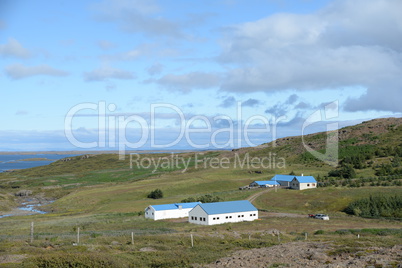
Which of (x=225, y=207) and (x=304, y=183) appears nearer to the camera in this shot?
(x=225, y=207)

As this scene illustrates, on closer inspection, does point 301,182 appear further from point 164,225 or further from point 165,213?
point 164,225

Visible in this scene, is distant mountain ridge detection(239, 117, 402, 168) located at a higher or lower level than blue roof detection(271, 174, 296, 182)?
higher

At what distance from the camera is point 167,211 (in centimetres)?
6512

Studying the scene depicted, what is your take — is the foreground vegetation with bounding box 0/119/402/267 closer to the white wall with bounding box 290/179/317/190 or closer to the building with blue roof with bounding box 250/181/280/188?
the white wall with bounding box 290/179/317/190

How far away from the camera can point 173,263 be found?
88.0ft

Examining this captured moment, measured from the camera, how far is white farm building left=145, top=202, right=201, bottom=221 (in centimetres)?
6384

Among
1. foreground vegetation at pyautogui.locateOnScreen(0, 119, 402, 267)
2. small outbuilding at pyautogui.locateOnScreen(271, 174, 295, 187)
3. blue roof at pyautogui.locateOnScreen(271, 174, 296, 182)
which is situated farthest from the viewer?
blue roof at pyautogui.locateOnScreen(271, 174, 296, 182)

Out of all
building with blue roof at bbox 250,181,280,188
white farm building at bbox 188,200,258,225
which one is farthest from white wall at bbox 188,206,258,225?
building with blue roof at bbox 250,181,280,188

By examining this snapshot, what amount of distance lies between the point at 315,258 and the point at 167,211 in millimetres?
41307

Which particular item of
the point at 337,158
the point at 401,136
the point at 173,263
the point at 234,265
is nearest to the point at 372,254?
the point at 234,265

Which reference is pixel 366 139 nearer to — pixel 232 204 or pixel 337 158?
pixel 337 158

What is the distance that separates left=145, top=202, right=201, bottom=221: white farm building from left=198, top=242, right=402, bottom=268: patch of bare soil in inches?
1412

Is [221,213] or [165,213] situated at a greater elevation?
[221,213]

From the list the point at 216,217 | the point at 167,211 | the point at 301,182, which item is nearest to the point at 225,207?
the point at 216,217
